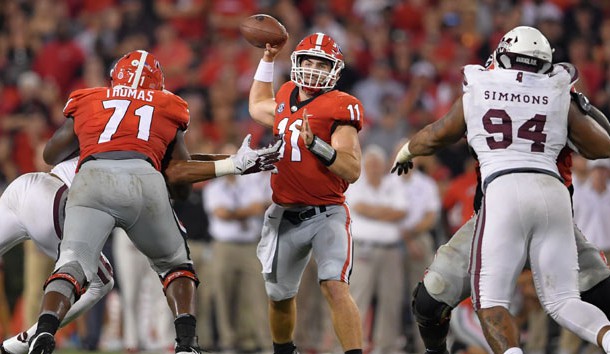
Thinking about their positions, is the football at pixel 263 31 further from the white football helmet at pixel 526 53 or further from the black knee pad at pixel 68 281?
the black knee pad at pixel 68 281

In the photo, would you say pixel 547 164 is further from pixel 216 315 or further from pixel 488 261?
pixel 216 315

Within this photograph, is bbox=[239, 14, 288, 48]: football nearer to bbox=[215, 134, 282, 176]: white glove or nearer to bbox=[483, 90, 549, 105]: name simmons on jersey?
bbox=[215, 134, 282, 176]: white glove

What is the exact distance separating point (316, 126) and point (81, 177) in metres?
1.44

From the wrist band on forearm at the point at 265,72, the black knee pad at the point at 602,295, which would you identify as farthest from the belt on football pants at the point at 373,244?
the black knee pad at the point at 602,295

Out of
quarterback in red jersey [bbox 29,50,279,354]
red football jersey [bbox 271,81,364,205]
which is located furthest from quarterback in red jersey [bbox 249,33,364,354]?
quarterback in red jersey [bbox 29,50,279,354]

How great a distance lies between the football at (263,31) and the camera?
729 cm

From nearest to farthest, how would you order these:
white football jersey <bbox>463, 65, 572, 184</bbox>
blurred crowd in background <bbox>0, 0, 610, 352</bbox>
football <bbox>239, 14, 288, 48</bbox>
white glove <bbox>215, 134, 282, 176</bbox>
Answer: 1. white football jersey <bbox>463, 65, 572, 184</bbox>
2. white glove <bbox>215, 134, 282, 176</bbox>
3. football <bbox>239, 14, 288, 48</bbox>
4. blurred crowd in background <bbox>0, 0, 610, 352</bbox>

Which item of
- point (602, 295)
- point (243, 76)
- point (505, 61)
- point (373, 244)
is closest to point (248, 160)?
point (505, 61)

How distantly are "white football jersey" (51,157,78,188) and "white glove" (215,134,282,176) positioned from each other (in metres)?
1.01

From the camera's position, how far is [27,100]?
41.8 ft

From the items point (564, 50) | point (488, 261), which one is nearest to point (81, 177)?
point (488, 261)

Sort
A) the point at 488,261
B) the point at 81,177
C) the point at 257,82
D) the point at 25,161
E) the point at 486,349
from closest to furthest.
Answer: the point at 488,261 → the point at 81,177 → the point at 257,82 → the point at 486,349 → the point at 25,161

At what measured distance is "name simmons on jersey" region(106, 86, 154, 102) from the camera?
6.60 metres

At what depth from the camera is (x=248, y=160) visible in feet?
21.4
